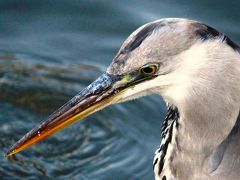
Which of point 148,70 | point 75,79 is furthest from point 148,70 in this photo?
point 75,79

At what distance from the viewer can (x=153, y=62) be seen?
11.2ft

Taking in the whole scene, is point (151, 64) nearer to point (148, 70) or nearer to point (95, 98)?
point (148, 70)

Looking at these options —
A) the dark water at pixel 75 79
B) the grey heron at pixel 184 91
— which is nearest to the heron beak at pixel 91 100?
the grey heron at pixel 184 91

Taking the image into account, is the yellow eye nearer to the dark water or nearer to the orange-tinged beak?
the orange-tinged beak

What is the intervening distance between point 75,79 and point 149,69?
7.27 ft

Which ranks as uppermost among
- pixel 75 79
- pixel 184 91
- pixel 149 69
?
pixel 75 79

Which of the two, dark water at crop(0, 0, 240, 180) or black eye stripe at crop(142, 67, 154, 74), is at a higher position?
dark water at crop(0, 0, 240, 180)

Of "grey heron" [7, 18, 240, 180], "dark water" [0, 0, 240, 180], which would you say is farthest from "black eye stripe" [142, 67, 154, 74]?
"dark water" [0, 0, 240, 180]

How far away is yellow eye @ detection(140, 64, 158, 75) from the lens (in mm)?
3422

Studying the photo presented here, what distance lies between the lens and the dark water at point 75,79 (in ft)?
16.4

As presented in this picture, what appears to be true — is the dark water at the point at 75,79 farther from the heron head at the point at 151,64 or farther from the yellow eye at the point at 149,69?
the yellow eye at the point at 149,69

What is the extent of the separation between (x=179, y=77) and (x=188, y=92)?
101 mm

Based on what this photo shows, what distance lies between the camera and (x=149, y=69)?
3441 mm

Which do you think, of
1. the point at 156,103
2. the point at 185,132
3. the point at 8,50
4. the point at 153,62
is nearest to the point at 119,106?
the point at 156,103
